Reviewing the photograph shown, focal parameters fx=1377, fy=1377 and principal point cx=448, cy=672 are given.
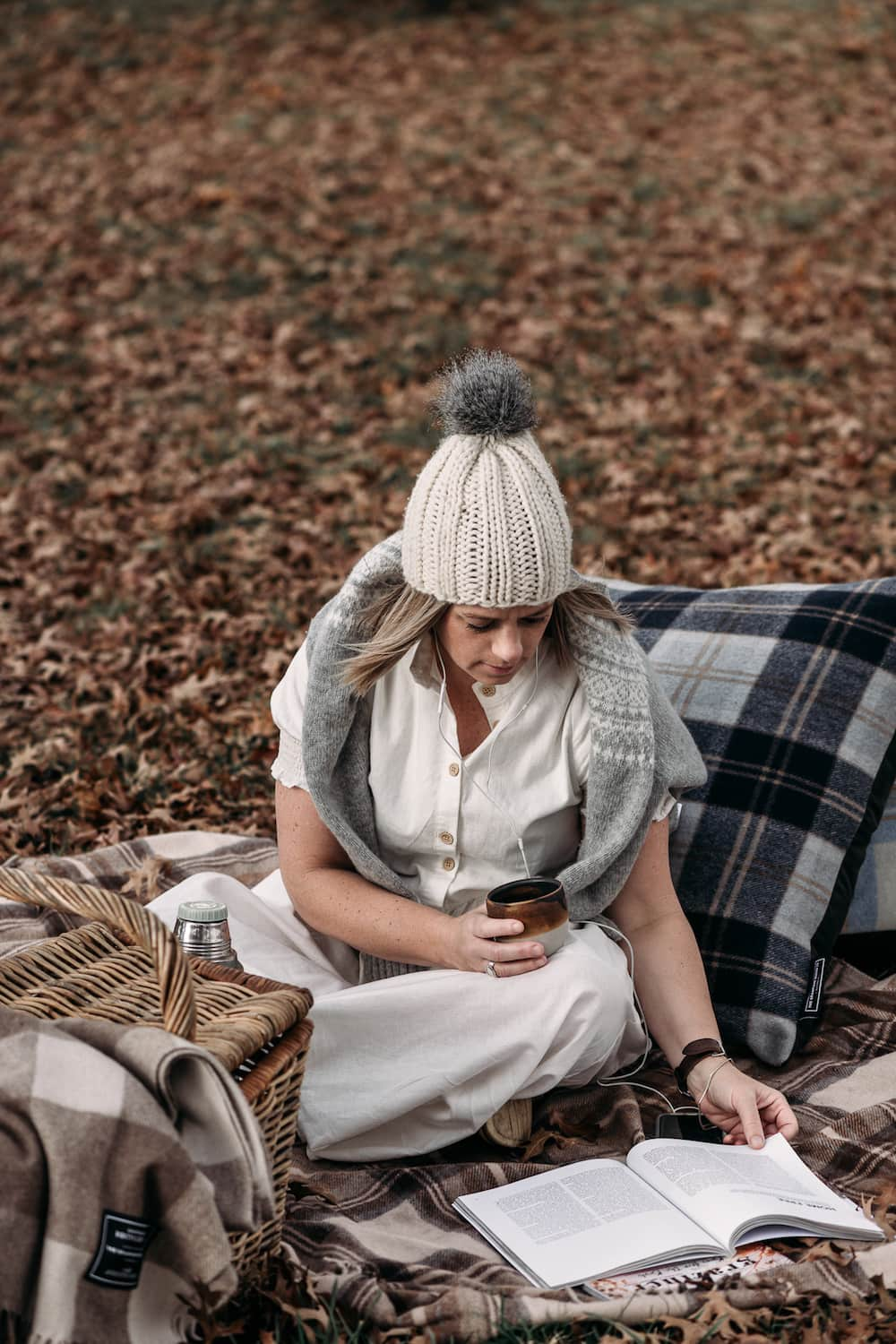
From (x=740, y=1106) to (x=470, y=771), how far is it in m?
0.88

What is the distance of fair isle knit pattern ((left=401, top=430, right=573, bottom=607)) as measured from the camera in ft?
8.62

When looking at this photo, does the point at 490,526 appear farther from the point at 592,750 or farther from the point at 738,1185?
the point at 738,1185

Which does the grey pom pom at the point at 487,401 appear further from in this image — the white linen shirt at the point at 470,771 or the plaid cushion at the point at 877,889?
the plaid cushion at the point at 877,889

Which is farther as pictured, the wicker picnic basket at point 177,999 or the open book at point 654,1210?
the open book at point 654,1210

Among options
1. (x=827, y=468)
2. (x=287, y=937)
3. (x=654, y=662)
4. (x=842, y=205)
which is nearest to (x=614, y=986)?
(x=287, y=937)

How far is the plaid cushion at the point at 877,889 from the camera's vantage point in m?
3.59

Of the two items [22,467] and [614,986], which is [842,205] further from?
[614,986]

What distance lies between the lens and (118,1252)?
2053mm

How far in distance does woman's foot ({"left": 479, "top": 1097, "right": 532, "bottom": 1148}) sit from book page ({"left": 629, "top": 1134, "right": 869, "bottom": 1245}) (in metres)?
0.26

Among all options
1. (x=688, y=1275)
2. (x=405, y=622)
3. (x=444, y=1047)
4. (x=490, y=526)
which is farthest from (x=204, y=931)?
(x=688, y=1275)

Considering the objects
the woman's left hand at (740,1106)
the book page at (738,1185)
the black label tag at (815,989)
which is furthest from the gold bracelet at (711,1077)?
the black label tag at (815,989)

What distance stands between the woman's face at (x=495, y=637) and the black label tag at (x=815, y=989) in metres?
1.16

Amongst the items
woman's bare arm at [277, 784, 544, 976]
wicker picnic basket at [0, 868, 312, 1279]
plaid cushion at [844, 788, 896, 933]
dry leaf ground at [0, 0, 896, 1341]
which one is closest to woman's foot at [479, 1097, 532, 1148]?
woman's bare arm at [277, 784, 544, 976]

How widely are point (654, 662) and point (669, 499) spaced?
3.31 meters
